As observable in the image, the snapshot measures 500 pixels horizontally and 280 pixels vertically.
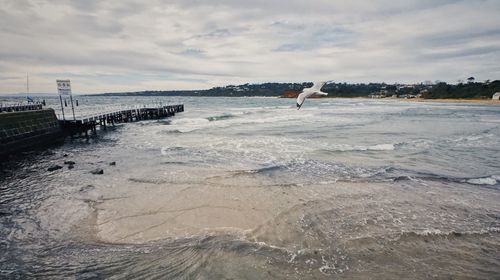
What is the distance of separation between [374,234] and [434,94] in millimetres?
122631

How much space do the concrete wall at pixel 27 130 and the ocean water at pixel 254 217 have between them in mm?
1835

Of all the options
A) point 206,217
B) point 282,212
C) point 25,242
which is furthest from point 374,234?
point 25,242

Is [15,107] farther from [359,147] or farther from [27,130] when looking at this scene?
[359,147]

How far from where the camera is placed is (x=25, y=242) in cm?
718

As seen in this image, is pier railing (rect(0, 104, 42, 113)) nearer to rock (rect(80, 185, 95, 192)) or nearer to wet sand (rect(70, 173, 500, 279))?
rock (rect(80, 185, 95, 192))

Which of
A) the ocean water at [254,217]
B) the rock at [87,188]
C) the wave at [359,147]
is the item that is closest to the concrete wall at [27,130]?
the ocean water at [254,217]

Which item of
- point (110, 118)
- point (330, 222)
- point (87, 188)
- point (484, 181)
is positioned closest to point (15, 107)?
point (110, 118)

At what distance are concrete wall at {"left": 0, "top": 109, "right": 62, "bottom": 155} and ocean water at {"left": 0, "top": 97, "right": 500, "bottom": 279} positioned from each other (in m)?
1.84

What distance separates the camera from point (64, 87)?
25.5m

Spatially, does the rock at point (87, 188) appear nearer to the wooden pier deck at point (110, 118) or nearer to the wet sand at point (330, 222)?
the wet sand at point (330, 222)

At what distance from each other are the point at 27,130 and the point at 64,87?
677 centimetres

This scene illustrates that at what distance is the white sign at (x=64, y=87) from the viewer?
25.2 m

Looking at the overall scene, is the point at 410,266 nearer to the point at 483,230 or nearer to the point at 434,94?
the point at 483,230

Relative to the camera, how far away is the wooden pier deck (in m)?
25.8
